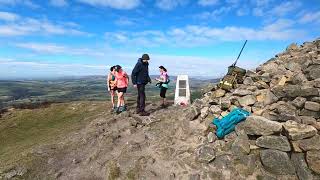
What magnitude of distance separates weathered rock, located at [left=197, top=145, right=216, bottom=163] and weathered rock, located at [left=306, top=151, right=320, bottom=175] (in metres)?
3.54

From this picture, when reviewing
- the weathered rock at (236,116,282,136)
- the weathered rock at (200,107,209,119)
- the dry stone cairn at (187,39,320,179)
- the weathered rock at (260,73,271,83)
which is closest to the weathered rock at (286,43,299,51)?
the dry stone cairn at (187,39,320,179)

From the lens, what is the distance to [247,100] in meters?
15.2

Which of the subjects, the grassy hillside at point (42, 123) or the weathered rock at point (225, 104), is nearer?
the weathered rock at point (225, 104)

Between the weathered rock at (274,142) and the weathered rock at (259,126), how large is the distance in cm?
30

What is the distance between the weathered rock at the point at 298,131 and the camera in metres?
11.8

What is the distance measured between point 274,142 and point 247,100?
135 inches

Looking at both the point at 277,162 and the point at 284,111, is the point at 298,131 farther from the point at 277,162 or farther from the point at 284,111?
the point at 284,111

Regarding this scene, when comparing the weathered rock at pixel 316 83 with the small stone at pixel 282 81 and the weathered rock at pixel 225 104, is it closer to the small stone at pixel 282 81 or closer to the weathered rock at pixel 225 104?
the small stone at pixel 282 81

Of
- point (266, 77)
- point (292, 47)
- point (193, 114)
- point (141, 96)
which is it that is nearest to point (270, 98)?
point (266, 77)

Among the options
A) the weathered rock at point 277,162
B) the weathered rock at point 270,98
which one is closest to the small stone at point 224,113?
the weathered rock at point 270,98

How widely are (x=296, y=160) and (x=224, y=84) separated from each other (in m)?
6.90

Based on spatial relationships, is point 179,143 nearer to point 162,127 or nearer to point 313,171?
point 162,127

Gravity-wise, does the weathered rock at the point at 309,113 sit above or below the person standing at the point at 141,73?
below

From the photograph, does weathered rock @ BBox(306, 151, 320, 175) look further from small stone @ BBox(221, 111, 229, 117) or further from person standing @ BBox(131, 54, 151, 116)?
person standing @ BBox(131, 54, 151, 116)
